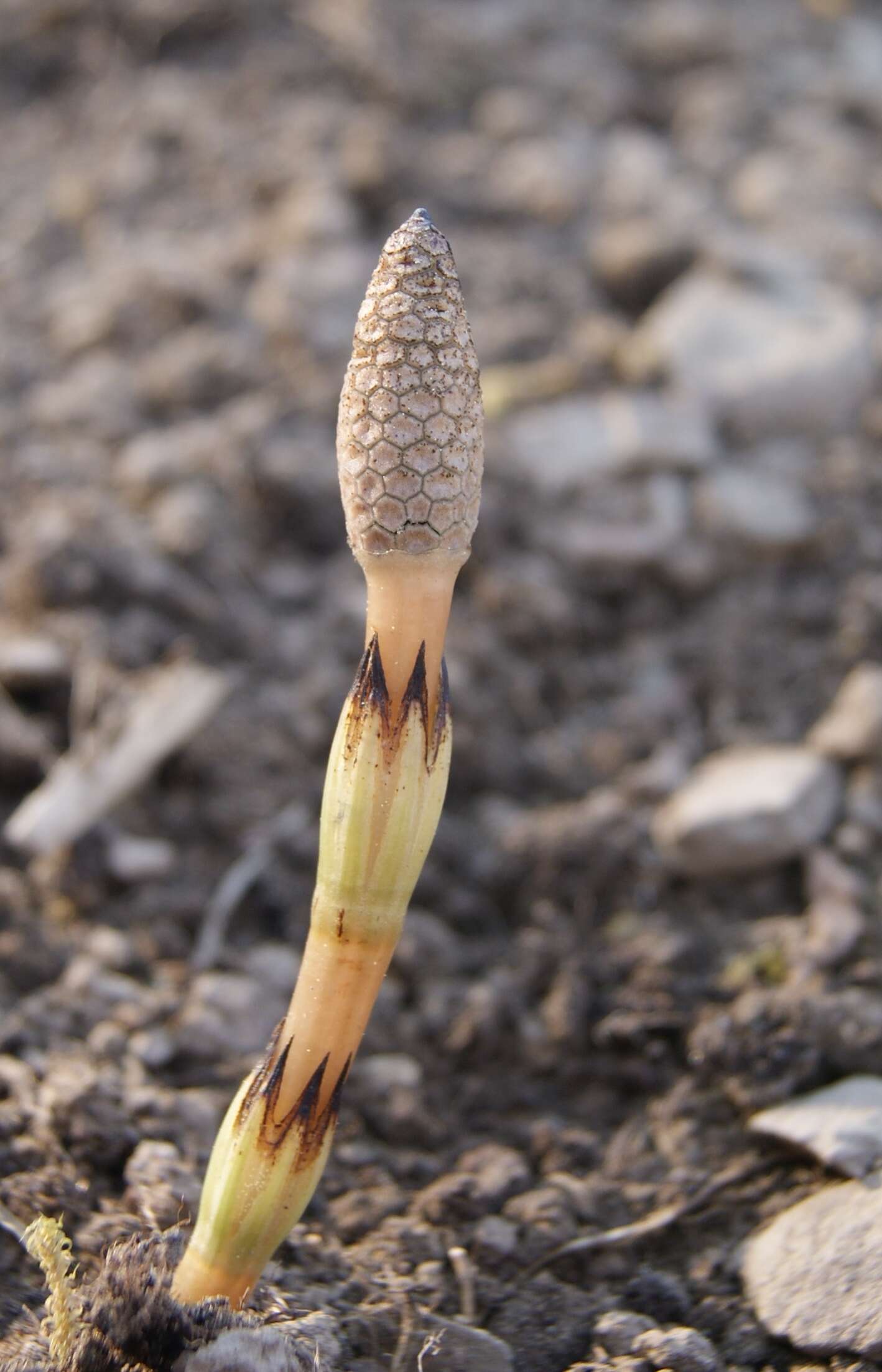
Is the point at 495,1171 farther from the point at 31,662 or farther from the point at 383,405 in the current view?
the point at 31,662

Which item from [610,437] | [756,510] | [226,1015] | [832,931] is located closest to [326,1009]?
[226,1015]

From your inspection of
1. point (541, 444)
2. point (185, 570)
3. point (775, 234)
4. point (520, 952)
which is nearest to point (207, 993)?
point (520, 952)

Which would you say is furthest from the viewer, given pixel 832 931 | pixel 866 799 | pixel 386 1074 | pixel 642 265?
pixel 642 265

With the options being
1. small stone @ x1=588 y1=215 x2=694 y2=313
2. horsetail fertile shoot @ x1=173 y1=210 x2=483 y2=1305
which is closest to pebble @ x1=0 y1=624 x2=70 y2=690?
horsetail fertile shoot @ x1=173 y1=210 x2=483 y2=1305

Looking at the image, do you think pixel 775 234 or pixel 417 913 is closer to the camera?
pixel 417 913

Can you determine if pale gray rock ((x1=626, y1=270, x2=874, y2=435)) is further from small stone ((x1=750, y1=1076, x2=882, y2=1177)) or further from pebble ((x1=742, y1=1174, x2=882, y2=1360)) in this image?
pebble ((x1=742, y1=1174, x2=882, y2=1360))

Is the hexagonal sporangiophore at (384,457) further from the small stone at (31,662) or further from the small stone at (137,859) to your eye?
the small stone at (31,662)

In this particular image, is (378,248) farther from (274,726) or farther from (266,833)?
(266,833)
